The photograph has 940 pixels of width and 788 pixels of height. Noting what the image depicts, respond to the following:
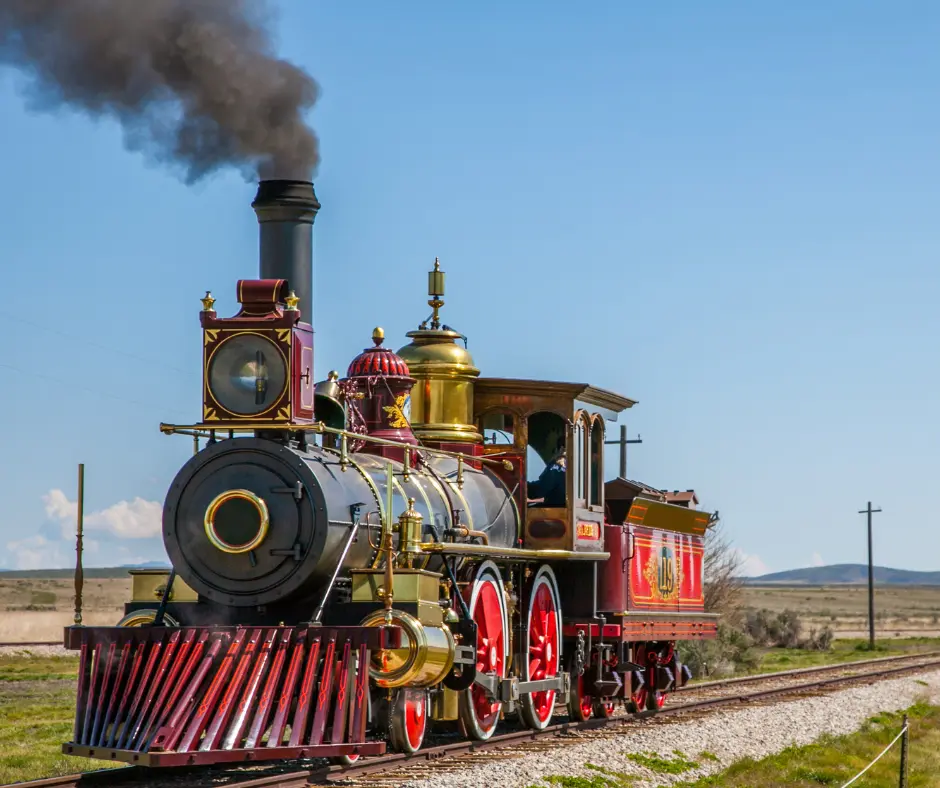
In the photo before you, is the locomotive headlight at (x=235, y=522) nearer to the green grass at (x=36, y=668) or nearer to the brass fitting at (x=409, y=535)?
the brass fitting at (x=409, y=535)

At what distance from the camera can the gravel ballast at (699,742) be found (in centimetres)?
1252

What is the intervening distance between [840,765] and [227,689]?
7.25 metres

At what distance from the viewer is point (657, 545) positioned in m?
19.2

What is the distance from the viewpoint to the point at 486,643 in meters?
14.6

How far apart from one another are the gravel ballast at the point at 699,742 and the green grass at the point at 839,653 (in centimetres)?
1213

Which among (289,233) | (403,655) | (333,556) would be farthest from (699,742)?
(289,233)

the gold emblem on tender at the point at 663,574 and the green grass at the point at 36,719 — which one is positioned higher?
the gold emblem on tender at the point at 663,574

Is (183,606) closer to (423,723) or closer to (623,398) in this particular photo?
(423,723)

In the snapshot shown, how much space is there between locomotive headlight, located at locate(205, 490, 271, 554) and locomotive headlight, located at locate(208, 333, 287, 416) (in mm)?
671

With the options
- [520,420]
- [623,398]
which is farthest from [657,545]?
[520,420]

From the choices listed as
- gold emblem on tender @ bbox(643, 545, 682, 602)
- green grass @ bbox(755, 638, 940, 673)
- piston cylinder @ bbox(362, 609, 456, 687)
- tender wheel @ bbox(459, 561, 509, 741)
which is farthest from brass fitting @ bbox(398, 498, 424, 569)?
green grass @ bbox(755, 638, 940, 673)

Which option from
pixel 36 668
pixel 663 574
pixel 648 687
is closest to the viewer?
pixel 663 574

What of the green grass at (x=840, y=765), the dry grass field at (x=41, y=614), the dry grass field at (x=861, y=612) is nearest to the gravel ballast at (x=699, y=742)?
the green grass at (x=840, y=765)

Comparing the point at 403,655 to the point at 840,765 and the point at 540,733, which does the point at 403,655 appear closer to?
the point at 540,733
